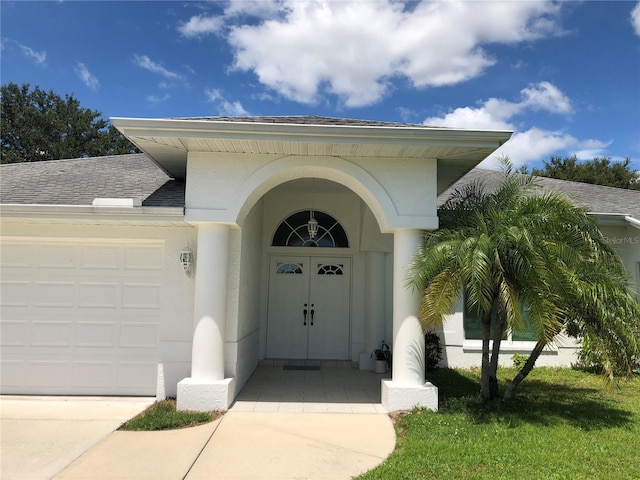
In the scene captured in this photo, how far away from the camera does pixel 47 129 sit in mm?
32875

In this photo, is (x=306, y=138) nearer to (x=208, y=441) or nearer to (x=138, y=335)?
(x=208, y=441)

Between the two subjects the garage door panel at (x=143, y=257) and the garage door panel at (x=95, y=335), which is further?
the garage door panel at (x=143, y=257)

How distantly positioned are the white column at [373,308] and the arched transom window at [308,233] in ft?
3.53

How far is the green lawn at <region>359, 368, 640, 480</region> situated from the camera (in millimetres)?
4457

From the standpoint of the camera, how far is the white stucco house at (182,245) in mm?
6531

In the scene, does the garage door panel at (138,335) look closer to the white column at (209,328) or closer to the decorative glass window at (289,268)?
the white column at (209,328)

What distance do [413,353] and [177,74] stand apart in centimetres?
1161

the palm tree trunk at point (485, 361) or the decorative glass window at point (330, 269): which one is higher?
the decorative glass window at point (330, 269)

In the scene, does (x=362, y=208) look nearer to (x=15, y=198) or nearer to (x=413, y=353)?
(x=413, y=353)

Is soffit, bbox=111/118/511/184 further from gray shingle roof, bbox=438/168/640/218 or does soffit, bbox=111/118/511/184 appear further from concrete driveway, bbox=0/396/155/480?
gray shingle roof, bbox=438/168/640/218

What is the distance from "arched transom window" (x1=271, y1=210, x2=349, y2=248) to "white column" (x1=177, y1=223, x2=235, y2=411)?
14.3 ft

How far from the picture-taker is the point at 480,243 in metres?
5.71

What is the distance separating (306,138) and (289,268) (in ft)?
17.7

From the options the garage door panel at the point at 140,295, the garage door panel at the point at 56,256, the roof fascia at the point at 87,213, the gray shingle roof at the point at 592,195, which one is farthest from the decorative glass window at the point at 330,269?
the garage door panel at the point at 56,256
